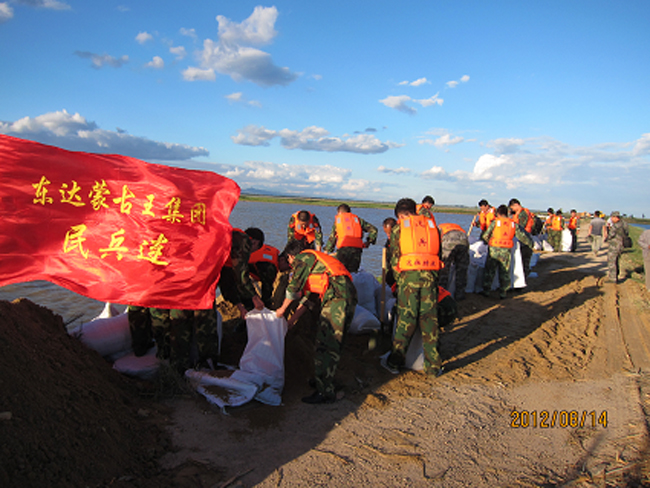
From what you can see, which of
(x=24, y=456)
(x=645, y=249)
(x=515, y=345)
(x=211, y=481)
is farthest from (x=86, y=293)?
(x=645, y=249)

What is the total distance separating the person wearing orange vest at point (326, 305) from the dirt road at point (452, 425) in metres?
0.29

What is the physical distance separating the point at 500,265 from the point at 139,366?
786 centimetres

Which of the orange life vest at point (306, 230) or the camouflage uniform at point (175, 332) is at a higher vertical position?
the orange life vest at point (306, 230)

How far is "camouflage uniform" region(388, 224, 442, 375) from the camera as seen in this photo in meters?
4.86

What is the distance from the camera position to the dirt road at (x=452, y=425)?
309cm

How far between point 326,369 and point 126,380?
198cm

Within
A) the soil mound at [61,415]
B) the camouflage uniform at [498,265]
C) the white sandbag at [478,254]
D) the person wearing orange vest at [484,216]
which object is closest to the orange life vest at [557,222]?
the person wearing orange vest at [484,216]

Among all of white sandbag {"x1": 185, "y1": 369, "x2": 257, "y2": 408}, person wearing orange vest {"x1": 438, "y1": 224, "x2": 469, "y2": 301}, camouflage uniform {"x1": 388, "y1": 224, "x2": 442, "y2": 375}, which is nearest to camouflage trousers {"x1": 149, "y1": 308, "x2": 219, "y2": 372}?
white sandbag {"x1": 185, "y1": 369, "x2": 257, "y2": 408}

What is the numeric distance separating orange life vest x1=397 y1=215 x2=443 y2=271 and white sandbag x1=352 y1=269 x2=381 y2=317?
5.61 feet

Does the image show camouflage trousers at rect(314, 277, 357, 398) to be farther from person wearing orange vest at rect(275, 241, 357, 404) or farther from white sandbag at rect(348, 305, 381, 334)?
white sandbag at rect(348, 305, 381, 334)

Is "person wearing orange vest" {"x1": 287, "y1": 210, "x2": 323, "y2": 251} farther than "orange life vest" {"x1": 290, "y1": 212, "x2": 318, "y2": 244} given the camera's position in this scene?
No

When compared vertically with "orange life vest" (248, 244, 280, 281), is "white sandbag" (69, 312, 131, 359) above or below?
below

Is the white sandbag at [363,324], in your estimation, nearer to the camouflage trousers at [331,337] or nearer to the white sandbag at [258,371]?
the camouflage trousers at [331,337]

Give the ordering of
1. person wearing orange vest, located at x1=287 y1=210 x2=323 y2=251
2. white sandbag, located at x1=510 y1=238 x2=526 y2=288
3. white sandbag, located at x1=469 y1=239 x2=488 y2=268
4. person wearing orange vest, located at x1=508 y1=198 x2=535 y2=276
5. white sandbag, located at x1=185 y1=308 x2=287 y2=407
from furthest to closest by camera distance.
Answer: person wearing orange vest, located at x1=508 y1=198 x2=535 y2=276 < white sandbag, located at x1=469 y1=239 x2=488 y2=268 < white sandbag, located at x1=510 y1=238 x2=526 y2=288 < person wearing orange vest, located at x1=287 y1=210 x2=323 y2=251 < white sandbag, located at x1=185 y1=308 x2=287 y2=407
